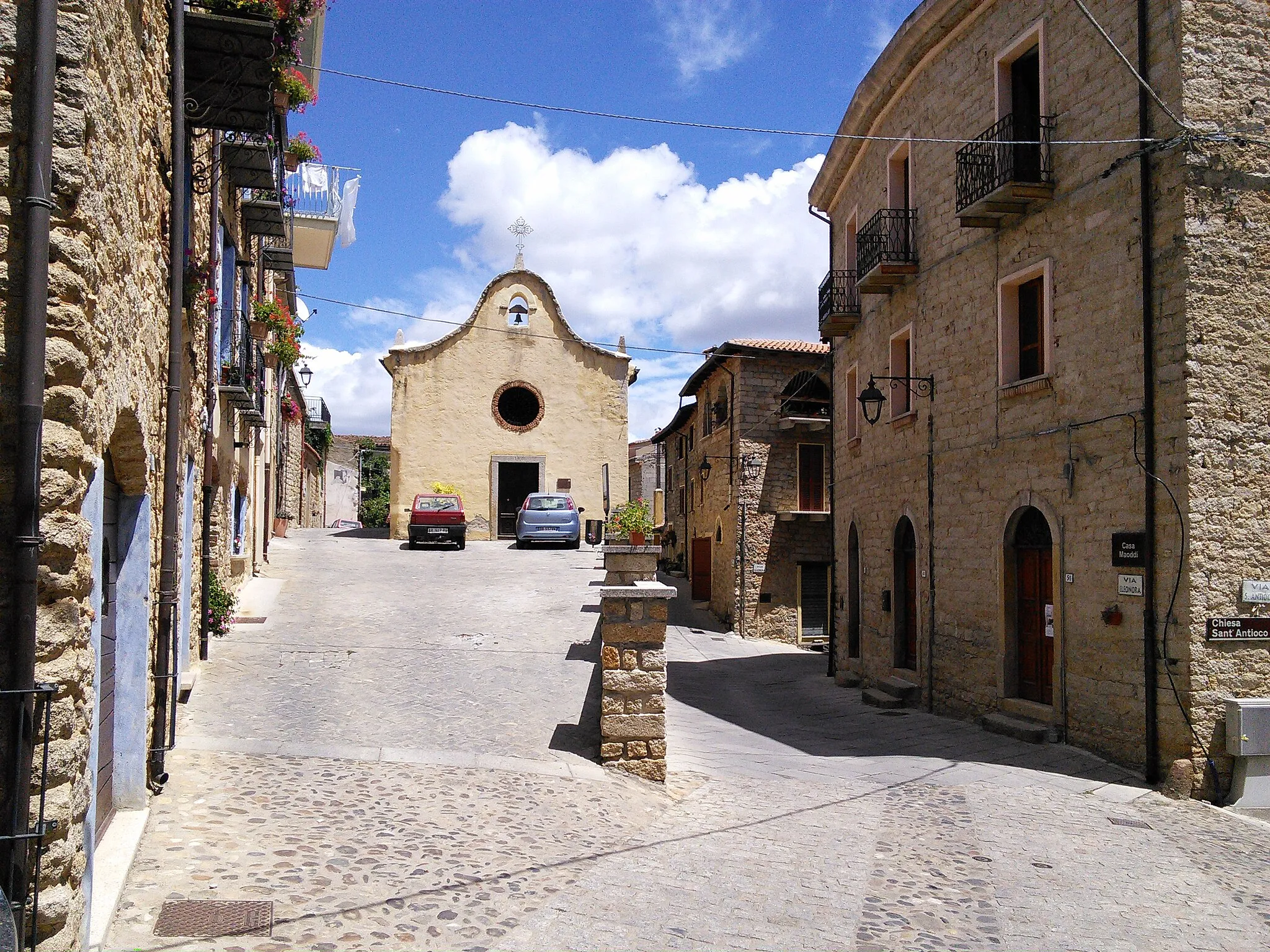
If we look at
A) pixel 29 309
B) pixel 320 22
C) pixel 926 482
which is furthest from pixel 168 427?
pixel 320 22

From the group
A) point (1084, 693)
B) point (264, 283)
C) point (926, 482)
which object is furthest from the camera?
point (264, 283)

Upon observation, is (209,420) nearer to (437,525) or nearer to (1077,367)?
(1077,367)

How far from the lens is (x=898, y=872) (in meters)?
6.62

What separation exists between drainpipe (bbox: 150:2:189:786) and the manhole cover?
2.01 metres

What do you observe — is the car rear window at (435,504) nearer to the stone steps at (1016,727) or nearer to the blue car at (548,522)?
the blue car at (548,522)

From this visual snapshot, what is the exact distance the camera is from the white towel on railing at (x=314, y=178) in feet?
54.4

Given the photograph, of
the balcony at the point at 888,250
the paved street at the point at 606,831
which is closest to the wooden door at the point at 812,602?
the balcony at the point at 888,250

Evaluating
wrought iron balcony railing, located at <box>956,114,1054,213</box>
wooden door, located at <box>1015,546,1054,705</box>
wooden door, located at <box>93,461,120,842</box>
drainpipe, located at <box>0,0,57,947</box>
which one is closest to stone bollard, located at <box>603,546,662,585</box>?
wooden door, located at <box>93,461,120,842</box>

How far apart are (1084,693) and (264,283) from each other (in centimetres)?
1414

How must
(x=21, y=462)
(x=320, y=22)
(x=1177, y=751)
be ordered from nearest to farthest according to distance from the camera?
(x=21, y=462) < (x=1177, y=751) < (x=320, y=22)

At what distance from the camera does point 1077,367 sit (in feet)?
35.2

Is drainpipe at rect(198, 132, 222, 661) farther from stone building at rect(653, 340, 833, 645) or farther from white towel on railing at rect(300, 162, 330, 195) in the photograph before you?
stone building at rect(653, 340, 833, 645)

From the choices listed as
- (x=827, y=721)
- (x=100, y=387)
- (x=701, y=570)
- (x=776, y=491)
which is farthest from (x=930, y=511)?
(x=701, y=570)

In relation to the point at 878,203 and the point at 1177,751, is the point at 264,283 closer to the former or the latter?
the point at 878,203
